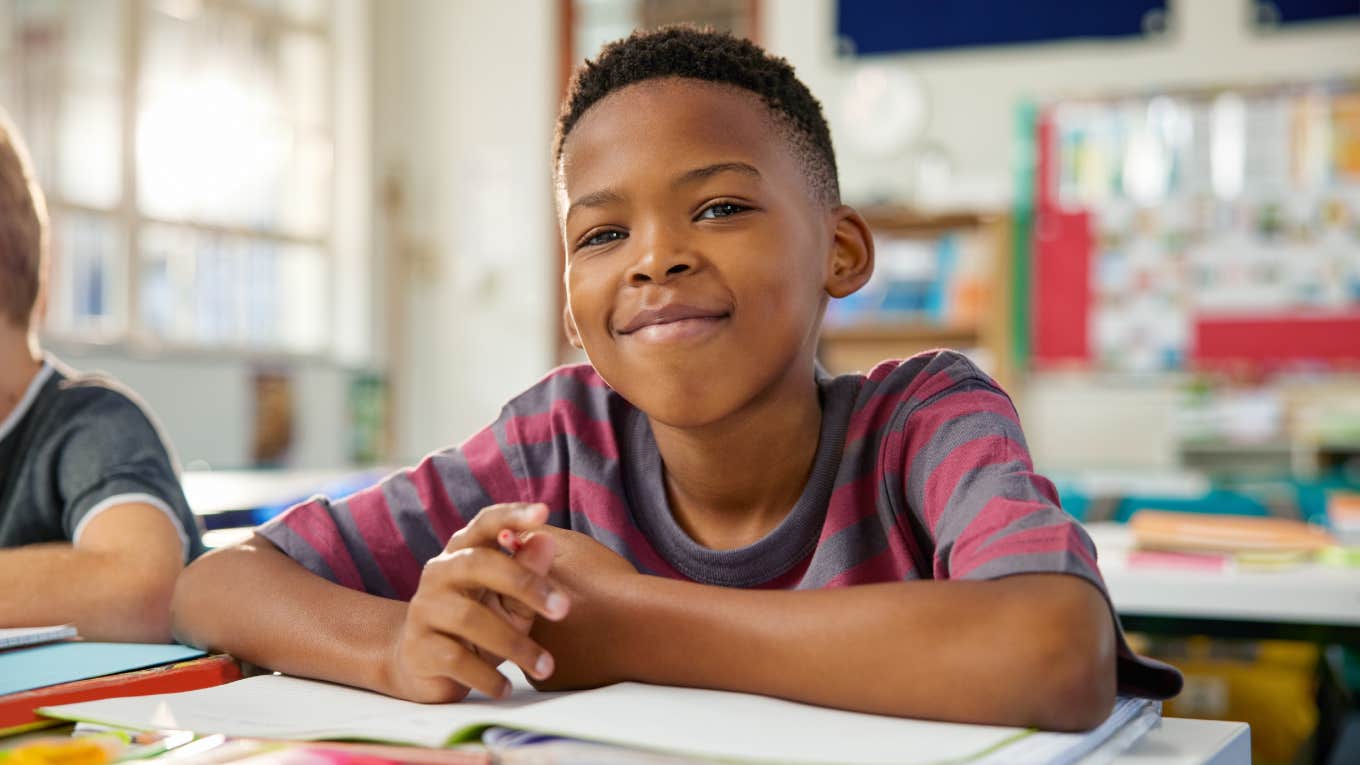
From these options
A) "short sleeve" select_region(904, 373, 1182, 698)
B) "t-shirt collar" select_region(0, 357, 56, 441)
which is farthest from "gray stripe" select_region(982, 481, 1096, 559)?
"t-shirt collar" select_region(0, 357, 56, 441)

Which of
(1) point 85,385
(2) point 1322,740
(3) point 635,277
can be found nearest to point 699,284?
(3) point 635,277

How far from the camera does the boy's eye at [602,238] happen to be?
938 mm

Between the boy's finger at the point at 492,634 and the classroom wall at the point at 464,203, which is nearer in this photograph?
the boy's finger at the point at 492,634

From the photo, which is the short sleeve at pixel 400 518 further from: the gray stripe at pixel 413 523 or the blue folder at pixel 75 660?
the blue folder at pixel 75 660

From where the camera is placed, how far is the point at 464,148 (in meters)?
6.69

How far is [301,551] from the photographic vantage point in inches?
39.8

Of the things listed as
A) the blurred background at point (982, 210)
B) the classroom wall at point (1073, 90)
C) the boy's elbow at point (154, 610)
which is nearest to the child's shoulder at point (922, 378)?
the boy's elbow at point (154, 610)

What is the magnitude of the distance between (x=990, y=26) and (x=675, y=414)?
5151mm

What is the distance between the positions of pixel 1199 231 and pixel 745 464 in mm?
4903

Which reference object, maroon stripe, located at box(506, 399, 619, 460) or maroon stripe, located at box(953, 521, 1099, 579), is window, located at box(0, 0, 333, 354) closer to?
maroon stripe, located at box(506, 399, 619, 460)

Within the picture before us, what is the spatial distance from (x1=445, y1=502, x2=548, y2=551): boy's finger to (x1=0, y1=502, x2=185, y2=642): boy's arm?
0.37 meters

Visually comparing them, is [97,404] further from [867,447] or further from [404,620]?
[867,447]

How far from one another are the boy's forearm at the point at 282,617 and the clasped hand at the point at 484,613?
0.05 meters

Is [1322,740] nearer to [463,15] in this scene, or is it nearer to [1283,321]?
[1283,321]
